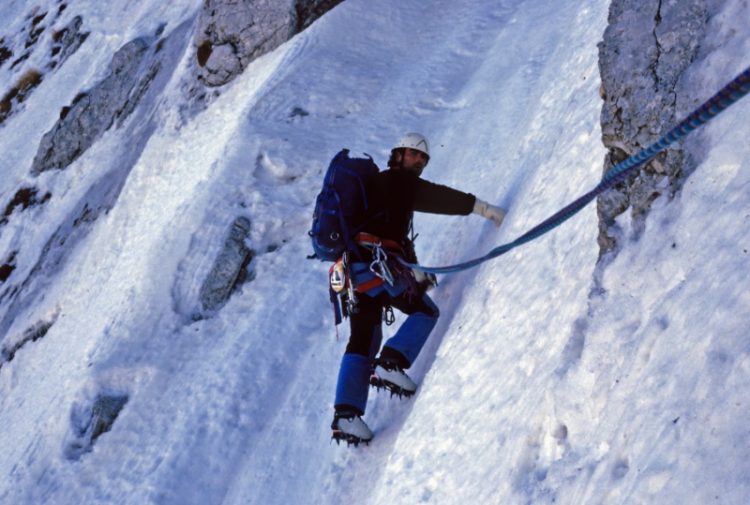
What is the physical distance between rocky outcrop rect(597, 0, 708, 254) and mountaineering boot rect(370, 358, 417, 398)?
228 cm

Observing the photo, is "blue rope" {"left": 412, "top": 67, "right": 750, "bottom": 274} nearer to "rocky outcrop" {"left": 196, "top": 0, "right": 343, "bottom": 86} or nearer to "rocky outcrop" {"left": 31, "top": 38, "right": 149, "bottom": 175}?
"rocky outcrop" {"left": 196, "top": 0, "right": 343, "bottom": 86}

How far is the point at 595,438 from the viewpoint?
3430 mm

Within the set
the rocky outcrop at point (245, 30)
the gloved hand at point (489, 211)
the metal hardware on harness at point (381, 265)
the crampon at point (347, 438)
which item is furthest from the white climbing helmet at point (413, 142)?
the rocky outcrop at point (245, 30)

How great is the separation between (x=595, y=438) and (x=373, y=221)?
10.4ft

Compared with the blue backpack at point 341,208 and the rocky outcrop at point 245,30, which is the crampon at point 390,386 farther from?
the rocky outcrop at point 245,30

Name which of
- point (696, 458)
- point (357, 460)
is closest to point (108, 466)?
point (357, 460)

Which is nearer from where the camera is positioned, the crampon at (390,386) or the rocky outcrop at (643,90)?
the rocky outcrop at (643,90)

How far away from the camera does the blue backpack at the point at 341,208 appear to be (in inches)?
240

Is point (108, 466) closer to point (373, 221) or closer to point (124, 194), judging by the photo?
point (373, 221)

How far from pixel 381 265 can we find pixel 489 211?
4.57 ft

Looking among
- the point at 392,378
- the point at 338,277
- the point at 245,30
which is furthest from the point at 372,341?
the point at 245,30

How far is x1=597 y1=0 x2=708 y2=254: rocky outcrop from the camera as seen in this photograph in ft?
13.3

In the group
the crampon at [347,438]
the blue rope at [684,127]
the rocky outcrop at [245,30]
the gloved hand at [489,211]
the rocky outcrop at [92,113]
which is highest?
the blue rope at [684,127]

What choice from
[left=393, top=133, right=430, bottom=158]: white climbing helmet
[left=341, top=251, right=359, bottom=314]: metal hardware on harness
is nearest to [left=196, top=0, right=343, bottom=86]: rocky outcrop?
[left=393, top=133, right=430, bottom=158]: white climbing helmet
